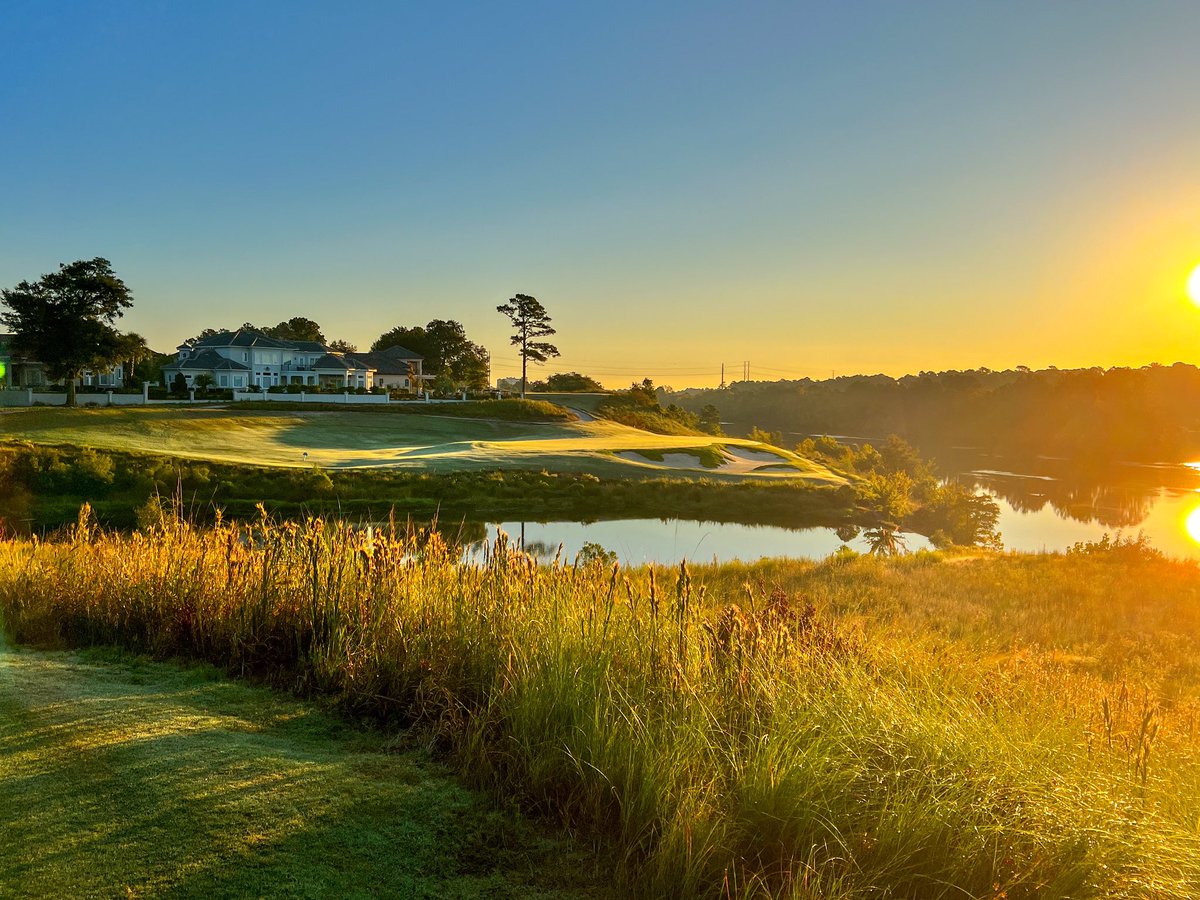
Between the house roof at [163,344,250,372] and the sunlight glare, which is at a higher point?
the house roof at [163,344,250,372]

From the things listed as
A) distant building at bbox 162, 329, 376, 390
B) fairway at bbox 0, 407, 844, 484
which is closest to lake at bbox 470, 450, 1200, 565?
fairway at bbox 0, 407, 844, 484

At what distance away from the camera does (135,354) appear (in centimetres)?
5319

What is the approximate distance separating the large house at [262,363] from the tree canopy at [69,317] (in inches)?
1003

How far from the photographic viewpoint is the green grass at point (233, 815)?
2.75m

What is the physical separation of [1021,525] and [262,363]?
70.1 metres

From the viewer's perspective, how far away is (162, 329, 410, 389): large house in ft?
245

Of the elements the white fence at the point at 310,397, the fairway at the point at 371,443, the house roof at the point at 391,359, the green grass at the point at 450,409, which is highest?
the house roof at the point at 391,359

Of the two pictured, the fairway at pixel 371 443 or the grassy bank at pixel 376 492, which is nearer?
the grassy bank at pixel 376 492

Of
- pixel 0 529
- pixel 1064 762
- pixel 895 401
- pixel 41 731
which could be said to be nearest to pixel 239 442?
pixel 0 529

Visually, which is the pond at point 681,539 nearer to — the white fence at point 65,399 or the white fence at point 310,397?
the white fence at point 310,397

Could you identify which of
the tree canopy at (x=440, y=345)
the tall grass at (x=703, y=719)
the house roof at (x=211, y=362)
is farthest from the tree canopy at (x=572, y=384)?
the tall grass at (x=703, y=719)

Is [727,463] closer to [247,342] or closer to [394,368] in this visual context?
[394,368]

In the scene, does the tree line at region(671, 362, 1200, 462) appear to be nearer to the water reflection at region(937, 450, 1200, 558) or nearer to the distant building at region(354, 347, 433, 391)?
the water reflection at region(937, 450, 1200, 558)

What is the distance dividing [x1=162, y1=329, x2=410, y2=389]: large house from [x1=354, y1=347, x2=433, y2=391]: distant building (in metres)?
5.04
